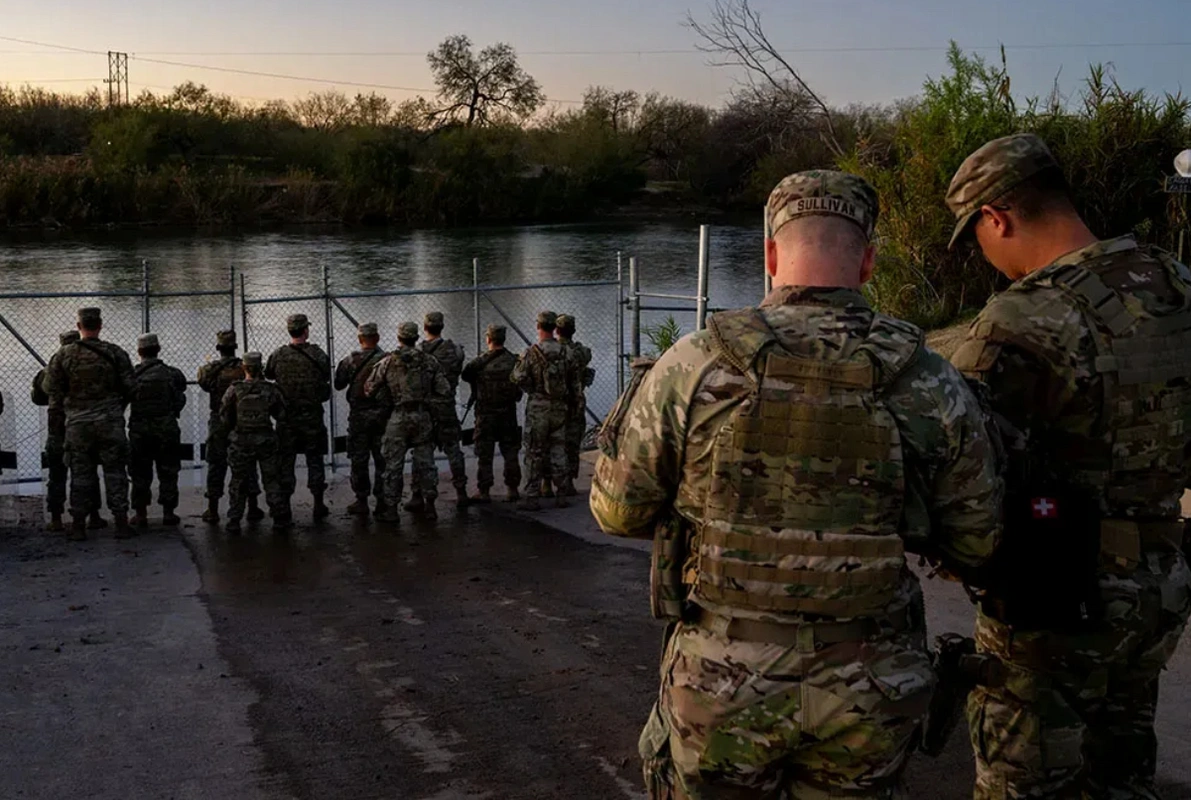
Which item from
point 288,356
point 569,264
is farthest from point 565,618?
point 569,264

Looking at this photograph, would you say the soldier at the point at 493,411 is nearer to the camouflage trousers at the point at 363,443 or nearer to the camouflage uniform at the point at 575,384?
the camouflage uniform at the point at 575,384

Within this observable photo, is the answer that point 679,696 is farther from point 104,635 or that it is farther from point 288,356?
point 288,356

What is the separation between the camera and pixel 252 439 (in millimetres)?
9969

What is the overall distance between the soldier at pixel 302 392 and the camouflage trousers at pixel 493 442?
1321 millimetres

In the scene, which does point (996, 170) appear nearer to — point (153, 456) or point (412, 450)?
point (412, 450)

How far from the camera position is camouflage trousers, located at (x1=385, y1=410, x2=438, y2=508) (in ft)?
33.4

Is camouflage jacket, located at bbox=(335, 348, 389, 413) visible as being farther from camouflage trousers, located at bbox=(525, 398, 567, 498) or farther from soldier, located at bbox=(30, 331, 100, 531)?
soldier, located at bbox=(30, 331, 100, 531)

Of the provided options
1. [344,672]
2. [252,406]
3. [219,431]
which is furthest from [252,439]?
[344,672]

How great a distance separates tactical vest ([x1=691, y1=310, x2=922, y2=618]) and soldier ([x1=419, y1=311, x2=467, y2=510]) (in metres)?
7.77

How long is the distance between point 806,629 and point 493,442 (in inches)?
327

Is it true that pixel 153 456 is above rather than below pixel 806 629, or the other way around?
below

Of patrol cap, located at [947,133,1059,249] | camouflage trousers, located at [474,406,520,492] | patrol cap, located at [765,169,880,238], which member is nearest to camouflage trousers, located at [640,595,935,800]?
patrol cap, located at [765,169,880,238]

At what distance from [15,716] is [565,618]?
107 inches

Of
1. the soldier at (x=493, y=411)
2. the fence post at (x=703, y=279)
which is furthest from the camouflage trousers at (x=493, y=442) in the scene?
the fence post at (x=703, y=279)
